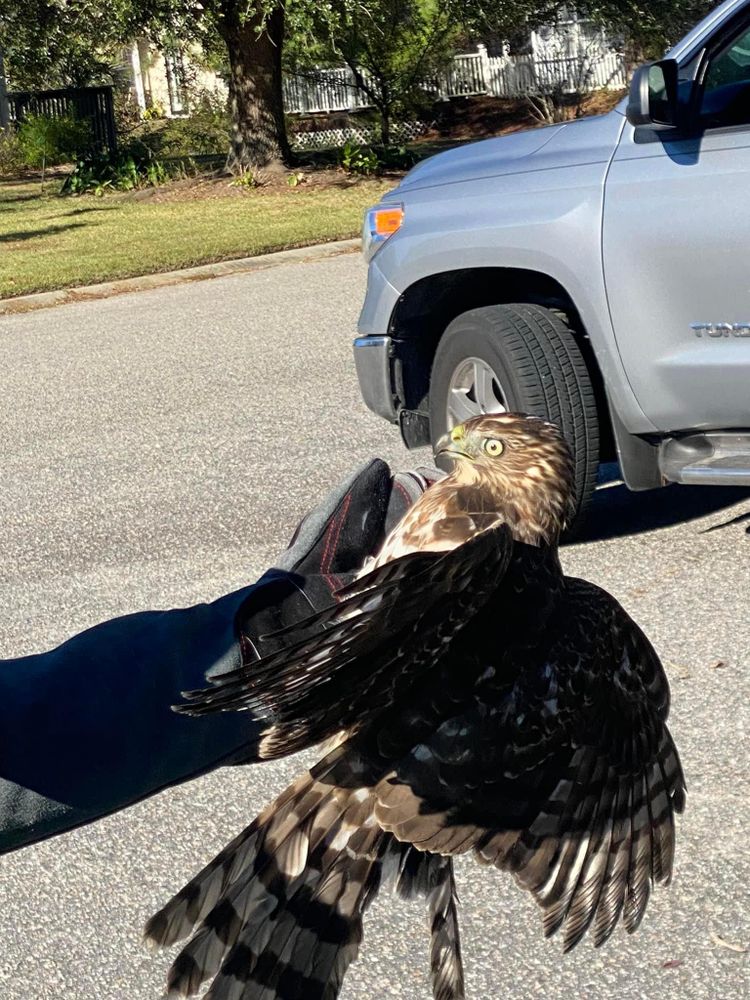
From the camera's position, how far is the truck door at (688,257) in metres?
4.95

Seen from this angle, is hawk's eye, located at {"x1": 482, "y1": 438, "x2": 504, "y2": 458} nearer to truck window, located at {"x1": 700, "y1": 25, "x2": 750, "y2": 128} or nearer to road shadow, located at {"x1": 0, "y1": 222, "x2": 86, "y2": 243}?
truck window, located at {"x1": 700, "y1": 25, "x2": 750, "y2": 128}

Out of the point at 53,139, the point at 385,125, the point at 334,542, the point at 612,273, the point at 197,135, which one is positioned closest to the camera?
the point at 334,542

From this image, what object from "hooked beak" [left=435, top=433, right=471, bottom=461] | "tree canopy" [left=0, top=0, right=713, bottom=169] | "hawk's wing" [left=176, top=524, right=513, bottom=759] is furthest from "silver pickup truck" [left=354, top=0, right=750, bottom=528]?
"tree canopy" [left=0, top=0, right=713, bottom=169]

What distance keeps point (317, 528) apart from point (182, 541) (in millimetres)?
3276

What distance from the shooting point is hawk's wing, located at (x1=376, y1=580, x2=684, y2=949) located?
247 cm

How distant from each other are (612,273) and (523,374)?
1.76 ft

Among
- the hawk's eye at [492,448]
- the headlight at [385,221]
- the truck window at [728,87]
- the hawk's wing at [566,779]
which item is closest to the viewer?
the hawk's wing at [566,779]

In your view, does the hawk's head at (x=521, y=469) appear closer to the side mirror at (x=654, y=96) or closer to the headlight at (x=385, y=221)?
the side mirror at (x=654, y=96)

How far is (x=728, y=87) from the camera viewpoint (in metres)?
5.43

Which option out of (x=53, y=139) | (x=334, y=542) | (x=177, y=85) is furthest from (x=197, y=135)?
(x=334, y=542)

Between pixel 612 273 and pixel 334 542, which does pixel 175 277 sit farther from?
pixel 334 542

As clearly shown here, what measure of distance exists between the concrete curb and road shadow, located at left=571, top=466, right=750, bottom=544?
25.4 feet

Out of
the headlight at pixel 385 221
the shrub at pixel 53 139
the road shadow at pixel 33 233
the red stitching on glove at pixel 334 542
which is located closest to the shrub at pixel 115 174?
the shrub at pixel 53 139

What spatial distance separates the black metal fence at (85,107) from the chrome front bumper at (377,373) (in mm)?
20347
